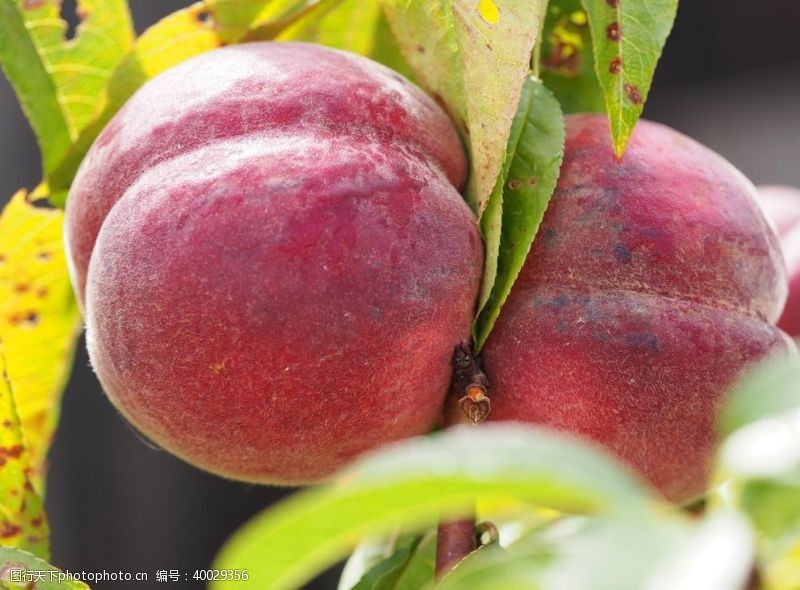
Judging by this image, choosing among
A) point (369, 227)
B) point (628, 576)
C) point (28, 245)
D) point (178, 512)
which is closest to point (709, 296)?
point (369, 227)

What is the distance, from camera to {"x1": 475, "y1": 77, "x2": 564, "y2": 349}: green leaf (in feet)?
1.93

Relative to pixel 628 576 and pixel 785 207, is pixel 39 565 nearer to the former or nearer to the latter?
pixel 628 576

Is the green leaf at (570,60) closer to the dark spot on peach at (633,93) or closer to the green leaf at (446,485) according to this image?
the dark spot on peach at (633,93)

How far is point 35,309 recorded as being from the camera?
816 mm

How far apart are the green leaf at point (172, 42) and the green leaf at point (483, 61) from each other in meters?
0.14

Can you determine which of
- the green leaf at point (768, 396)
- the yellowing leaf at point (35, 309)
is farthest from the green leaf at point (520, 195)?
the yellowing leaf at point (35, 309)

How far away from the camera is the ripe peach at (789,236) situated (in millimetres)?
882

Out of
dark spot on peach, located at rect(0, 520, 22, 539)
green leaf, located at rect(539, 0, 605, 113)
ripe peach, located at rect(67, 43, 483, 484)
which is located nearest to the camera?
ripe peach, located at rect(67, 43, 483, 484)

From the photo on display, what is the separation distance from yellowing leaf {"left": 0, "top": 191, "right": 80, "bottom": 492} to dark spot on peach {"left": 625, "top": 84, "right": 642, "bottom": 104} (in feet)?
1.47

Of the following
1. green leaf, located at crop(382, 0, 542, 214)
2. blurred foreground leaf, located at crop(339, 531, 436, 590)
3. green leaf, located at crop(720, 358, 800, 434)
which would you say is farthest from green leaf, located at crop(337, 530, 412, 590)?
green leaf, located at crop(720, 358, 800, 434)

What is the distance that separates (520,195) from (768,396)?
0.31 m

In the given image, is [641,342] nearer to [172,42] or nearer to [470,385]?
[470,385]

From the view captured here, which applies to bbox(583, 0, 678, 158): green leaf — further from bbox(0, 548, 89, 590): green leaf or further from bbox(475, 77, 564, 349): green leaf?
bbox(0, 548, 89, 590): green leaf

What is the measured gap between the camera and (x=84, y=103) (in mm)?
787
